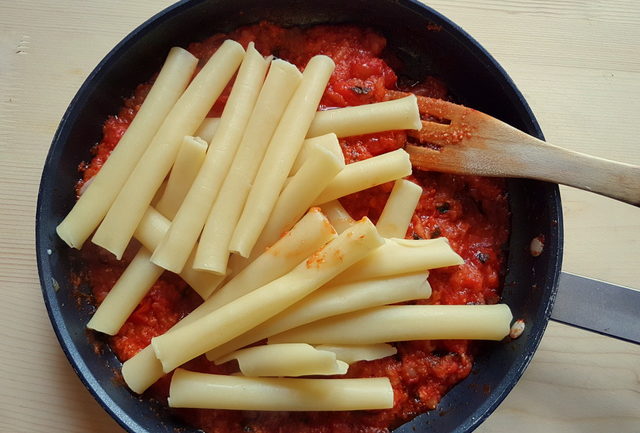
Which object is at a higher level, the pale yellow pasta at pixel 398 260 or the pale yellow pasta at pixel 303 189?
the pale yellow pasta at pixel 303 189

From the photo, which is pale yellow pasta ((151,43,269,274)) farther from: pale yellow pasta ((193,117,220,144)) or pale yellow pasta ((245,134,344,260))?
pale yellow pasta ((245,134,344,260))

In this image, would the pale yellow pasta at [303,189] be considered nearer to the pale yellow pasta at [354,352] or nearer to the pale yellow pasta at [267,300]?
the pale yellow pasta at [267,300]

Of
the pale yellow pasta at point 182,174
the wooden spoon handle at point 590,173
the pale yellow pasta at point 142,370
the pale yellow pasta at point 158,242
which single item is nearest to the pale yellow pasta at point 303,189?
the pale yellow pasta at point 158,242

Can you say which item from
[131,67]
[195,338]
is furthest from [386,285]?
[131,67]

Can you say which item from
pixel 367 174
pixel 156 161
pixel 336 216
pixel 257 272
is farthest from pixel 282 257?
pixel 156 161

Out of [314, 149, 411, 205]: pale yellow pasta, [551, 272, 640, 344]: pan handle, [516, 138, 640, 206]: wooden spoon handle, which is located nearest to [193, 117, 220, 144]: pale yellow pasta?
[314, 149, 411, 205]: pale yellow pasta

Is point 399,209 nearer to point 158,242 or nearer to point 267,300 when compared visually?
point 267,300
